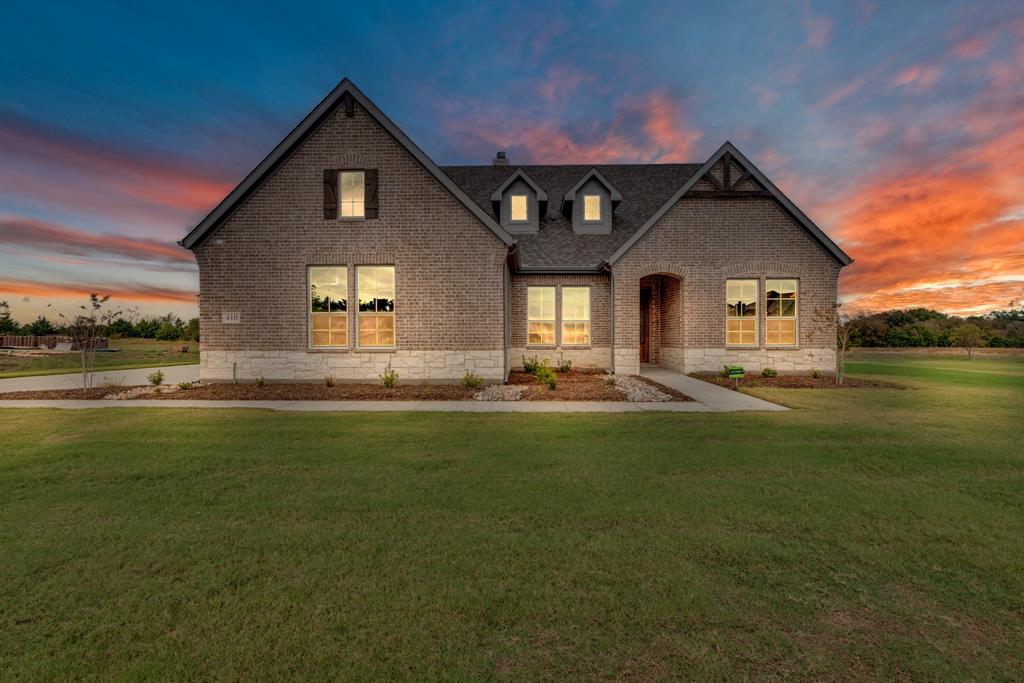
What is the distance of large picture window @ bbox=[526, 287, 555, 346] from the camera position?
1767 centimetres

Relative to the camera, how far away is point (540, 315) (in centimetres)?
1772

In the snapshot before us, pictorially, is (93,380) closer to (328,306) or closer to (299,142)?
(328,306)

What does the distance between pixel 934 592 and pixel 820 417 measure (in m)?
6.75

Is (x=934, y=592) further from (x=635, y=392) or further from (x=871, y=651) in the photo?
(x=635, y=392)

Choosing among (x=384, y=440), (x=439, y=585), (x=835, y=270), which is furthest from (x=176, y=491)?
(x=835, y=270)

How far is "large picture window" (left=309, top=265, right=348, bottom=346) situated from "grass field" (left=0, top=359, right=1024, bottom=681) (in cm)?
744

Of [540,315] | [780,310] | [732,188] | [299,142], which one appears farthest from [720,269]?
[299,142]

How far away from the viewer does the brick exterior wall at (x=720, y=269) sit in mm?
16719

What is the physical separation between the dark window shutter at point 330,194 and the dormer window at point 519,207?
285 inches

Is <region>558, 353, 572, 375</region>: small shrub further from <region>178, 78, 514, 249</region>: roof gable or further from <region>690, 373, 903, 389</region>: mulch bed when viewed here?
<region>178, 78, 514, 249</region>: roof gable

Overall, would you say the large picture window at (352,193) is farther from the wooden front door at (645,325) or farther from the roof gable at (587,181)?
the wooden front door at (645,325)

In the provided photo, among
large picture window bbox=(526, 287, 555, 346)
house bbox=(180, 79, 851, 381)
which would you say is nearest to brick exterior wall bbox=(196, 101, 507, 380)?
house bbox=(180, 79, 851, 381)

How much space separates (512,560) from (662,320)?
17405 mm

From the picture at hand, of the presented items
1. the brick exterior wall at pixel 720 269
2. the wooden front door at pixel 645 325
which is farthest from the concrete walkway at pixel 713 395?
the wooden front door at pixel 645 325
